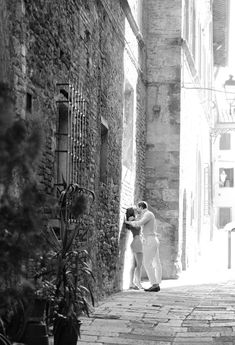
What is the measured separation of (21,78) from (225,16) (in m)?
21.9

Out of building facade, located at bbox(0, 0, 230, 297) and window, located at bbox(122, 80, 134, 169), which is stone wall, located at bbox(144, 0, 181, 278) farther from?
window, located at bbox(122, 80, 134, 169)

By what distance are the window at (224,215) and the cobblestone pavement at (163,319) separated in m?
33.9

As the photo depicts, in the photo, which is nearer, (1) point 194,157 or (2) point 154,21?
(2) point 154,21

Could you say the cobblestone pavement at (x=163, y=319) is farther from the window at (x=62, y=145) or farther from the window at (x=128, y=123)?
the window at (x=128, y=123)

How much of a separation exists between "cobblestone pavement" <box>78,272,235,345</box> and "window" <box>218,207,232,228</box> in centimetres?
3390

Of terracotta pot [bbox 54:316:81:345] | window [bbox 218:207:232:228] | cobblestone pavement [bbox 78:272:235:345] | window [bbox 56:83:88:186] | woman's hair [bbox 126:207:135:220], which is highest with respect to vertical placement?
window [bbox 56:83:88:186]

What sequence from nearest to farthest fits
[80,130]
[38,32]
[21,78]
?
1. [21,78]
2. [38,32]
3. [80,130]

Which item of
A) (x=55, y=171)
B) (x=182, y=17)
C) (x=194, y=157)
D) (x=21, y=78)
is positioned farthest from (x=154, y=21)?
(x=21, y=78)

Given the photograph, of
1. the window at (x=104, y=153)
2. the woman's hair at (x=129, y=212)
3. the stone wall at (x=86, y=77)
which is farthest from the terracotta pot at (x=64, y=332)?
the woman's hair at (x=129, y=212)

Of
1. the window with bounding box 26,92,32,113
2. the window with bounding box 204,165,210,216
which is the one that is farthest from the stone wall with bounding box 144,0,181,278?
the window with bounding box 204,165,210,216

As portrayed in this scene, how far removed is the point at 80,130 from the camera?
8.90m

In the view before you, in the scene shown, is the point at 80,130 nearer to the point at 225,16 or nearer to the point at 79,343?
the point at 79,343

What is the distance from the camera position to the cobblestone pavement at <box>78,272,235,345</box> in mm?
7031

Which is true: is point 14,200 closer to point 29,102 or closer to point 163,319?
point 29,102
